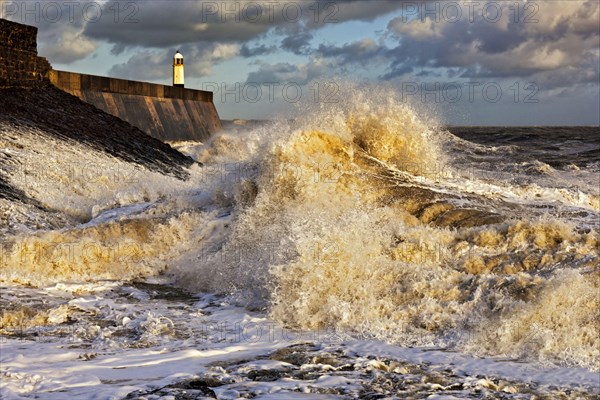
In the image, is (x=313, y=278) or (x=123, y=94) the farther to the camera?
(x=123, y=94)

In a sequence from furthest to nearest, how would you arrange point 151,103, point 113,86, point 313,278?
point 151,103 → point 113,86 → point 313,278

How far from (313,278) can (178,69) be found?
1893 centimetres

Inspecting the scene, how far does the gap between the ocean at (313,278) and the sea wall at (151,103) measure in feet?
21.8

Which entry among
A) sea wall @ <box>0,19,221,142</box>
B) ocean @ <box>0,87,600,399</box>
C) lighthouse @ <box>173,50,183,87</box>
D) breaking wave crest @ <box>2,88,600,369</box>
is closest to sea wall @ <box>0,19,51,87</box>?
sea wall @ <box>0,19,221,142</box>

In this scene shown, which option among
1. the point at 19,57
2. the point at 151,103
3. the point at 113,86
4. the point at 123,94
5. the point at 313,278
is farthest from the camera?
the point at 151,103

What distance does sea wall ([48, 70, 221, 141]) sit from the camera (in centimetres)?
1598

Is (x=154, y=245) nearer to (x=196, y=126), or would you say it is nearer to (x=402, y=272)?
(x=402, y=272)

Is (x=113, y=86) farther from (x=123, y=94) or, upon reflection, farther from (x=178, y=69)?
(x=178, y=69)

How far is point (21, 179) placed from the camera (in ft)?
29.9

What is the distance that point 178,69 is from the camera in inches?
923

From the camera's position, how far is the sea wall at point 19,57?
1289 cm

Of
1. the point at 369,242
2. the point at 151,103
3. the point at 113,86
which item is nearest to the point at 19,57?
the point at 113,86

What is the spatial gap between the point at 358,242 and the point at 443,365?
1.69m

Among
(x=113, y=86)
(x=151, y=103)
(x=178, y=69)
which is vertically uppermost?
(x=178, y=69)
